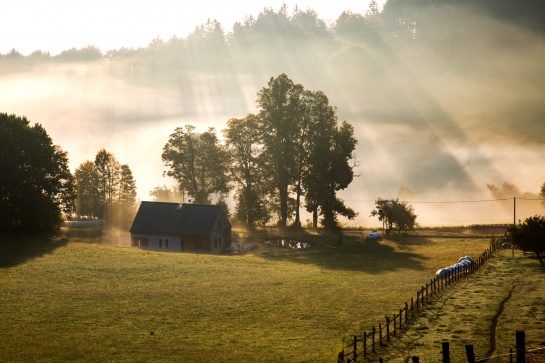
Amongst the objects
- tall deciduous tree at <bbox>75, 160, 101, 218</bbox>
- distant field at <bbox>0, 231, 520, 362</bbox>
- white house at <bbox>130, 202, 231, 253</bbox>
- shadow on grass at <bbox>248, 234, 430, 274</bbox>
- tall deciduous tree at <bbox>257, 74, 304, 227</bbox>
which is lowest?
distant field at <bbox>0, 231, 520, 362</bbox>

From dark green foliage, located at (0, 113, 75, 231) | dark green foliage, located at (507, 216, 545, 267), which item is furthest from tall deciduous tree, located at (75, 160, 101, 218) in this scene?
dark green foliage, located at (507, 216, 545, 267)

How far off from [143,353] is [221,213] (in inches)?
2184

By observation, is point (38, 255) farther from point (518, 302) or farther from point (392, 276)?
point (518, 302)

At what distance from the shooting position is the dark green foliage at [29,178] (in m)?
81.7

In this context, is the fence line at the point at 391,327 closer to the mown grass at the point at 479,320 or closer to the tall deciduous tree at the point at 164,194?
the mown grass at the point at 479,320

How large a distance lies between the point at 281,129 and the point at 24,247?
158 ft

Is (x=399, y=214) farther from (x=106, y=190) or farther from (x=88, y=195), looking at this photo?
(x=88, y=195)

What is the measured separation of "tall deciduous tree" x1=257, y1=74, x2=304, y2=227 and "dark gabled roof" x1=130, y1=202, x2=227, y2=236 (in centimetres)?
1977

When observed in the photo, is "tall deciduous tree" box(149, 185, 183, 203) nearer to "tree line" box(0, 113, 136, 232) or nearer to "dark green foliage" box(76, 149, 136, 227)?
"dark green foliage" box(76, 149, 136, 227)

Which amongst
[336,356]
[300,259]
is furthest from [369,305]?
[300,259]

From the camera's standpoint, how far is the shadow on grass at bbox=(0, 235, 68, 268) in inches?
2547

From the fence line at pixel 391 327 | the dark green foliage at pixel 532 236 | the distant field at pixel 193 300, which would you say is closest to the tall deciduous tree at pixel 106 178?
the distant field at pixel 193 300

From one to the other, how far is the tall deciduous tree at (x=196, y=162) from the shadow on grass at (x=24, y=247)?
31.3m

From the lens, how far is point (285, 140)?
104 metres
